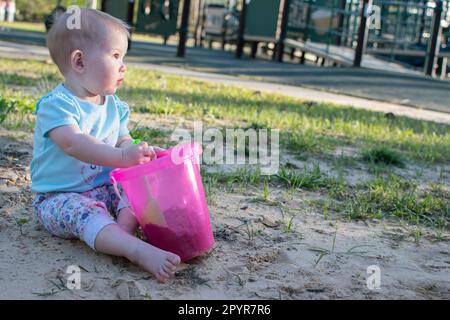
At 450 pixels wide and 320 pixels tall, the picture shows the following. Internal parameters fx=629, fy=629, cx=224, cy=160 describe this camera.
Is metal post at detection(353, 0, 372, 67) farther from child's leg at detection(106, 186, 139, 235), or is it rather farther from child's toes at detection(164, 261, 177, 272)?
child's toes at detection(164, 261, 177, 272)

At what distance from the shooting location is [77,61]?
75.7 inches

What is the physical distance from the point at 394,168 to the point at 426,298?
1766mm

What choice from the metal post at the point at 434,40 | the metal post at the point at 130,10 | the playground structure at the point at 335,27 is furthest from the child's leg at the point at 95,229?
the metal post at the point at 434,40

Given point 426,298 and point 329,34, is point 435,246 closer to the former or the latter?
point 426,298

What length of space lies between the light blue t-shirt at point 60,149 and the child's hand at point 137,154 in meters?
0.23

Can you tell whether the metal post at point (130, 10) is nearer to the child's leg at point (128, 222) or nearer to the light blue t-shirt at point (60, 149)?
the light blue t-shirt at point (60, 149)

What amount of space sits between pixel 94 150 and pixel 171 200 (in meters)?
0.27

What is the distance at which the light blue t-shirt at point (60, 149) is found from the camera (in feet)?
6.16

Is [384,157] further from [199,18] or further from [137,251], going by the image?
[199,18]

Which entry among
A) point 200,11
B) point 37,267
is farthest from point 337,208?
point 200,11

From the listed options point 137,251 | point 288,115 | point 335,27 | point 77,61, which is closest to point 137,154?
point 137,251

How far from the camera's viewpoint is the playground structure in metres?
9.98

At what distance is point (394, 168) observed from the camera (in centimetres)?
329

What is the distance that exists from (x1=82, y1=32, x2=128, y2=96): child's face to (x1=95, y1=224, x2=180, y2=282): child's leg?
46 centimetres
